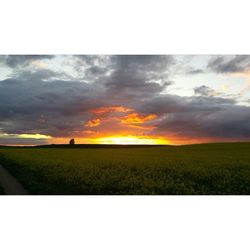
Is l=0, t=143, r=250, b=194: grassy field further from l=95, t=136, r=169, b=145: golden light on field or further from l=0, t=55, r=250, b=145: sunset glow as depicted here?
l=0, t=55, r=250, b=145: sunset glow

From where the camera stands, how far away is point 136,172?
13625 millimetres

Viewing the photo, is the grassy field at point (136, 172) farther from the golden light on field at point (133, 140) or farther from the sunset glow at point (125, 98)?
the sunset glow at point (125, 98)

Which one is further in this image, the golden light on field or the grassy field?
the golden light on field

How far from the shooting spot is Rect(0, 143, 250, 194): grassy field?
1223 cm

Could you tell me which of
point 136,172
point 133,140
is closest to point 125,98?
point 133,140

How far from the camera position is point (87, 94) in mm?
13727

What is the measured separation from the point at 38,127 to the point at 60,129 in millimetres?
803

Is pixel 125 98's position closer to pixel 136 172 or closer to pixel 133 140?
pixel 133 140

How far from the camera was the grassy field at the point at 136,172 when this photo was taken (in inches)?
482

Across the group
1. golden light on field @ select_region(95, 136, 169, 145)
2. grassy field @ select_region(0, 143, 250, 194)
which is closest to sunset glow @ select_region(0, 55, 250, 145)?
golden light on field @ select_region(95, 136, 169, 145)

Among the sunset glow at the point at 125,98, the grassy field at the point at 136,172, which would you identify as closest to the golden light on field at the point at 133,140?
the sunset glow at the point at 125,98

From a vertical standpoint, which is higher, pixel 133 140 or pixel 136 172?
pixel 133 140
